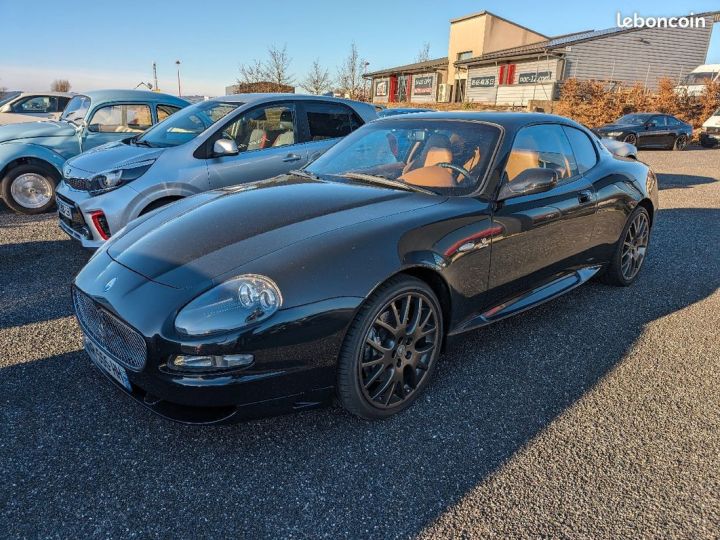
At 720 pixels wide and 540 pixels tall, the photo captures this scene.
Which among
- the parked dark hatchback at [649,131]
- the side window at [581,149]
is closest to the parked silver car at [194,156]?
the side window at [581,149]

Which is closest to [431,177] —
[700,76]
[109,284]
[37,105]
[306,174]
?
[306,174]

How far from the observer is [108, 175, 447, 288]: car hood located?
231 centimetres

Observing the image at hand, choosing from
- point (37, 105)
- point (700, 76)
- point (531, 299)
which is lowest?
point (531, 299)

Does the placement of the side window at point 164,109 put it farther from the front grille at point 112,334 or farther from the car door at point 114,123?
the front grille at point 112,334

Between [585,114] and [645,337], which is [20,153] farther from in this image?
[585,114]

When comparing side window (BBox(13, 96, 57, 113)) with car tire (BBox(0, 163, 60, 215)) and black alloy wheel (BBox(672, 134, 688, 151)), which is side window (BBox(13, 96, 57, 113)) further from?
black alloy wheel (BBox(672, 134, 688, 151))

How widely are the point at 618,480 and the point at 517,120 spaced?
2.28 m

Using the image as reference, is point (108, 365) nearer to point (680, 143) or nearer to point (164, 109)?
point (164, 109)

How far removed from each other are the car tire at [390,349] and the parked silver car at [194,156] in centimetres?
283

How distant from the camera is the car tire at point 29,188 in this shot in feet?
22.8

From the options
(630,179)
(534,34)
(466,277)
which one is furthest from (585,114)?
(466,277)

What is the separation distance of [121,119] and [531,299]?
22.5ft

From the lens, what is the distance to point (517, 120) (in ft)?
11.1

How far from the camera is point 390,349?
2.48 metres
